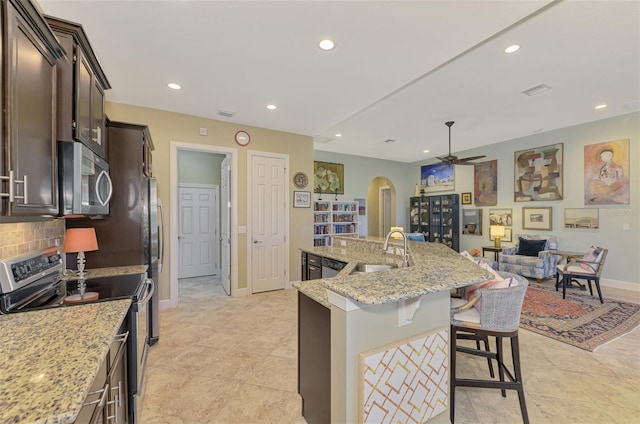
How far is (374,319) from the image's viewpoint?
1277 millimetres

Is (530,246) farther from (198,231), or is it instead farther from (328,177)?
(198,231)

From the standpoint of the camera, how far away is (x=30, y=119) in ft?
4.00

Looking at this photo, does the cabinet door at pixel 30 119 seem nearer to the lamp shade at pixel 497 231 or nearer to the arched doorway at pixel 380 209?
the lamp shade at pixel 497 231

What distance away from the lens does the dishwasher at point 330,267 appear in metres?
3.07

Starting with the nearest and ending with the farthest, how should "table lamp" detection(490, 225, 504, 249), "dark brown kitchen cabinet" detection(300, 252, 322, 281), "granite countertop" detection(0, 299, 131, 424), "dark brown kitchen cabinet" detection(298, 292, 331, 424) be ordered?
"granite countertop" detection(0, 299, 131, 424)
"dark brown kitchen cabinet" detection(298, 292, 331, 424)
"dark brown kitchen cabinet" detection(300, 252, 322, 281)
"table lamp" detection(490, 225, 504, 249)

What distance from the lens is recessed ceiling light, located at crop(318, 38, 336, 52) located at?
238 centimetres

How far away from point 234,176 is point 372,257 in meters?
2.56

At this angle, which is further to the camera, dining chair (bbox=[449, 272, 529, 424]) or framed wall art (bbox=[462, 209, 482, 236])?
framed wall art (bbox=[462, 209, 482, 236])

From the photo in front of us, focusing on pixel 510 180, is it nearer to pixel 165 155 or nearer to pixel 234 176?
pixel 234 176

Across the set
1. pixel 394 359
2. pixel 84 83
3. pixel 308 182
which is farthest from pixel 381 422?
pixel 308 182

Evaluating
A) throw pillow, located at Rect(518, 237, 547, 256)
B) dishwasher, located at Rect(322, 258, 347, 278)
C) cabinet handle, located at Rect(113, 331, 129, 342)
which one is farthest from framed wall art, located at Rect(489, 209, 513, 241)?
cabinet handle, located at Rect(113, 331, 129, 342)

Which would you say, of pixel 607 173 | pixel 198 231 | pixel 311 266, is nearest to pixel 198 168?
pixel 198 231

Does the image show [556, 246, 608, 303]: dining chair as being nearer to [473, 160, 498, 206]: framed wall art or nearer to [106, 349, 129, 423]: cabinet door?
[473, 160, 498, 206]: framed wall art

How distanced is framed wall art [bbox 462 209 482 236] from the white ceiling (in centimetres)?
311
